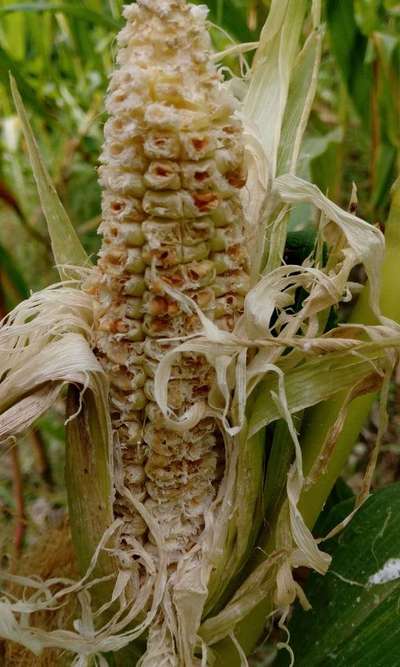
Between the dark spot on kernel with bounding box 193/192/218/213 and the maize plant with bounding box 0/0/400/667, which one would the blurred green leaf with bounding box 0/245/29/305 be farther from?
the dark spot on kernel with bounding box 193/192/218/213

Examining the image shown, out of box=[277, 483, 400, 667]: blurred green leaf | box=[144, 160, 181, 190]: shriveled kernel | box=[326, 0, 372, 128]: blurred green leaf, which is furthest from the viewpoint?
box=[326, 0, 372, 128]: blurred green leaf

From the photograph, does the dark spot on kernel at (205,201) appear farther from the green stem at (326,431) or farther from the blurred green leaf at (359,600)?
the blurred green leaf at (359,600)

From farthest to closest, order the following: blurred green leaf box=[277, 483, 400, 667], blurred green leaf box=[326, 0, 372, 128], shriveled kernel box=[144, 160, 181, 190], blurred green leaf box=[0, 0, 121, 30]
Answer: blurred green leaf box=[326, 0, 372, 128], blurred green leaf box=[0, 0, 121, 30], blurred green leaf box=[277, 483, 400, 667], shriveled kernel box=[144, 160, 181, 190]

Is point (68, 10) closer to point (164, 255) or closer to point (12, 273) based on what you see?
point (12, 273)

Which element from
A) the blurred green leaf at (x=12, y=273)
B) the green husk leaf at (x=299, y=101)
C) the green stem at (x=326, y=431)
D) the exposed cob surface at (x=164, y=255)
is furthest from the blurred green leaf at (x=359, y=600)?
the blurred green leaf at (x=12, y=273)

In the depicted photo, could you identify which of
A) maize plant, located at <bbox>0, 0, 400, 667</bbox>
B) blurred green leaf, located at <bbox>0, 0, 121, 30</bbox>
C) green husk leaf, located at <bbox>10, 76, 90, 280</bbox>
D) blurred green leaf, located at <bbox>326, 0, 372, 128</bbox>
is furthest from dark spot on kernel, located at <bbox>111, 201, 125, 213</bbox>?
blurred green leaf, located at <bbox>326, 0, 372, 128</bbox>

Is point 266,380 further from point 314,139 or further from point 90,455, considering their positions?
point 314,139

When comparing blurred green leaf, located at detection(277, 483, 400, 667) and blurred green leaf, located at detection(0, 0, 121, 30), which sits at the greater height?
blurred green leaf, located at detection(0, 0, 121, 30)

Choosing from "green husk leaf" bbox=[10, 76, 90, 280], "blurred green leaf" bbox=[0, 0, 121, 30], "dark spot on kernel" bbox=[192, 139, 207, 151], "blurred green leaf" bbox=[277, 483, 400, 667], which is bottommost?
"blurred green leaf" bbox=[277, 483, 400, 667]
